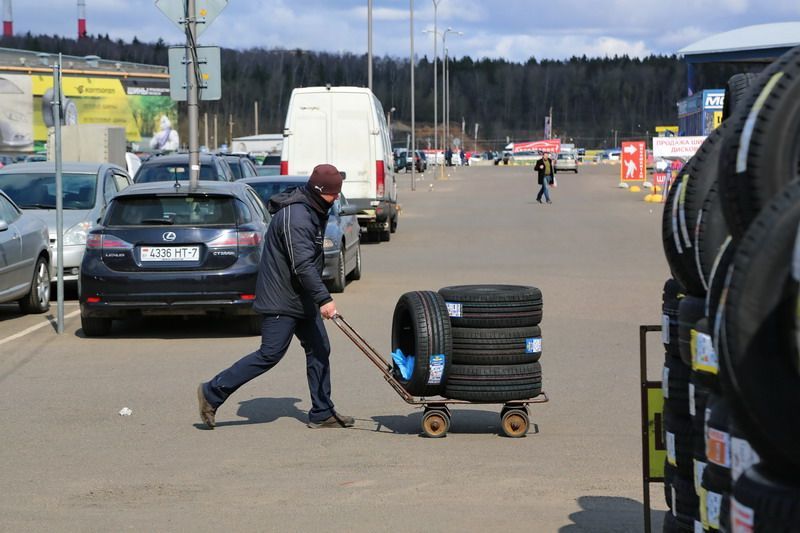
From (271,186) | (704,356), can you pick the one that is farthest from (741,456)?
(271,186)

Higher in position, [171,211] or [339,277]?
[171,211]

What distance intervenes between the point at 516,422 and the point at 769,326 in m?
5.46

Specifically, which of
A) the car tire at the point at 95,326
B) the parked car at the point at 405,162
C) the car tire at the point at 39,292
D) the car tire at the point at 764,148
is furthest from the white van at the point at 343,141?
the parked car at the point at 405,162

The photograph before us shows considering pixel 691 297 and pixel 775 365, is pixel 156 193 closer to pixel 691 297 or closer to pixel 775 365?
pixel 691 297

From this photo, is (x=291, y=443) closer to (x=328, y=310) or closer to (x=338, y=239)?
(x=328, y=310)

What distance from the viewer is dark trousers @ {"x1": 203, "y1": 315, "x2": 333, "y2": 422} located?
833 cm

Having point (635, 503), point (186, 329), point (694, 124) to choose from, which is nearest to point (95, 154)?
point (186, 329)

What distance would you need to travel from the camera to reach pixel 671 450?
15.6ft

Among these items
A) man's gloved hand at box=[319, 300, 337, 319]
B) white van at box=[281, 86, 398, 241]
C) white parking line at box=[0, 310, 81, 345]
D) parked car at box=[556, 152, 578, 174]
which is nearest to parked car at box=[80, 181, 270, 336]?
white parking line at box=[0, 310, 81, 345]

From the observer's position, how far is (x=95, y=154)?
110 feet

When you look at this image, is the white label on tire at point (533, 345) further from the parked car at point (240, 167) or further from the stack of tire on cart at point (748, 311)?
the parked car at point (240, 167)

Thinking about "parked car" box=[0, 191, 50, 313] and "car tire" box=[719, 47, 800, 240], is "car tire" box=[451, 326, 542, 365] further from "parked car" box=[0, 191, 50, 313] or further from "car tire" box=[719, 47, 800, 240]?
"parked car" box=[0, 191, 50, 313]

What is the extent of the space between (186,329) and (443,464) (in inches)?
263

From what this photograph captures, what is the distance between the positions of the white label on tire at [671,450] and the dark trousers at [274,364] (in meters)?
3.87
